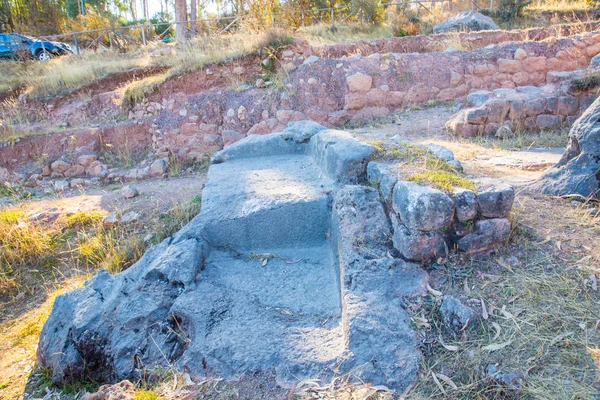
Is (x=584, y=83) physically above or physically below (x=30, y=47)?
below

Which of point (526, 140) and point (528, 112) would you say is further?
point (528, 112)

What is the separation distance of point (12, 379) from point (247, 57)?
7085 millimetres

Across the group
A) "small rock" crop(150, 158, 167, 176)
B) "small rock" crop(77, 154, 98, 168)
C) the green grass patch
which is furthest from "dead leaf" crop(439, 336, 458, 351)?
"small rock" crop(77, 154, 98, 168)

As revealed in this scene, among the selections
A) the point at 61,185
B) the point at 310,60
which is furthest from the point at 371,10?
the point at 61,185

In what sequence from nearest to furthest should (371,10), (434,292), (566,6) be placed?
(434,292) → (371,10) → (566,6)

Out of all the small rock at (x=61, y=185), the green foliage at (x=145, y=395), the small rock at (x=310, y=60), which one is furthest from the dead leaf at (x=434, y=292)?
the small rock at (x=310, y=60)

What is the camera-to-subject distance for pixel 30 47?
13922 millimetres

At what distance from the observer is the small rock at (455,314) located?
74.4 inches

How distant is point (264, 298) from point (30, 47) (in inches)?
630

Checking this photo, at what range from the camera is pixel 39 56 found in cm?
1430

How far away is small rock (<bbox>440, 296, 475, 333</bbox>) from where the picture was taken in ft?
6.20

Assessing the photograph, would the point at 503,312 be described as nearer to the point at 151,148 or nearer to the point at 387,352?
the point at 387,352

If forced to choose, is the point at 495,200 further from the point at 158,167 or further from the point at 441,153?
the point at 158,167

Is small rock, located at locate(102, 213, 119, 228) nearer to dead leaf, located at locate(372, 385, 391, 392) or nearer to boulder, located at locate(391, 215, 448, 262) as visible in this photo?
boulder, located at locate(391, 215, 448, 262)
